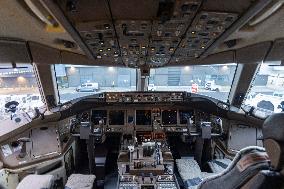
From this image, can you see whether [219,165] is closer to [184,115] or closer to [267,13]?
[184,115]

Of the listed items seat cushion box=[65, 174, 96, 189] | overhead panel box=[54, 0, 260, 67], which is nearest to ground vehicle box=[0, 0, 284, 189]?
overhead panel box=[54, 0, 260, 67]

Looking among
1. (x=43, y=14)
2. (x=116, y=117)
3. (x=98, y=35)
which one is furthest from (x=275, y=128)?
(x=116, y=117)

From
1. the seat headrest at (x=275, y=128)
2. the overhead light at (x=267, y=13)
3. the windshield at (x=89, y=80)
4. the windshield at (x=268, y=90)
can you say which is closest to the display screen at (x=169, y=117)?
the windshield at (x=89, y=80)

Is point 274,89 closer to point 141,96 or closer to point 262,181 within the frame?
point 141,96

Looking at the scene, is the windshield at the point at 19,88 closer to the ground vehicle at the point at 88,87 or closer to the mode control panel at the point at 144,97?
the ground vehicle at the point at 88,87

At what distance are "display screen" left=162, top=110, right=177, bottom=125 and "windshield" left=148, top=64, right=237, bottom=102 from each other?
0.53m

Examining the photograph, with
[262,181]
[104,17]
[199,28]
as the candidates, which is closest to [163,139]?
[199,28]

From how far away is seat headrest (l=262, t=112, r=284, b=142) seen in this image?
1.24 m

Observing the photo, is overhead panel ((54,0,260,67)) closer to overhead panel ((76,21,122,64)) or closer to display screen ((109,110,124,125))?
overhead panel ((76,21,122,64))

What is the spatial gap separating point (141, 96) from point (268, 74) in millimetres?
2584

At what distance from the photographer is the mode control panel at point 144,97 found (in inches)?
222

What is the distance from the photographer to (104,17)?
2.18 m

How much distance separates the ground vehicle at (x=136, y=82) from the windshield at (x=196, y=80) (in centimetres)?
2

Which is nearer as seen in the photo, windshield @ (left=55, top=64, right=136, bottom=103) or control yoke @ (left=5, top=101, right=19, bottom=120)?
control yoke @ (left=5, top=101, right=19, bottom=120)
